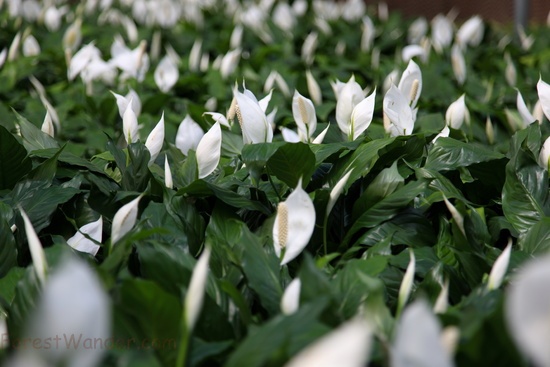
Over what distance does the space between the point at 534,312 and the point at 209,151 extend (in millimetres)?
1099

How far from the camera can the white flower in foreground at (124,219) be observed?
4.40 ft

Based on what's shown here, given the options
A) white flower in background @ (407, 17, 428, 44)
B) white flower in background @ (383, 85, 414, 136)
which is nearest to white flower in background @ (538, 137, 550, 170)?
white flower in background @ (383, 85, 414, 136)

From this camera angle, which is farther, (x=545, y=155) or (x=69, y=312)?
(x=545, y=155)

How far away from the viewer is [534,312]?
723 millimetres

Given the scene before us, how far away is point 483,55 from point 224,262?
332cm

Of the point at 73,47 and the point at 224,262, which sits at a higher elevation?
the point at 224,262

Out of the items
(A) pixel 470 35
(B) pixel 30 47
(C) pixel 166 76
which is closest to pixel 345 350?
(C) pixel 166 76

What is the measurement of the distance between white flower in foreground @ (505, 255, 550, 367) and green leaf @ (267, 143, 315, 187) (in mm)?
853

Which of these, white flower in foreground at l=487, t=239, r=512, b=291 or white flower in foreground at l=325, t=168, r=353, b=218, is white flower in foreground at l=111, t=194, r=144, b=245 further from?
white flower in foreground at l=487, t=239, r=512, b=291

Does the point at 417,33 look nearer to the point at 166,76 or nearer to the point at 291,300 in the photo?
the point at 166,76

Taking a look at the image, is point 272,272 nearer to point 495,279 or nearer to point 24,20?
point 495,279

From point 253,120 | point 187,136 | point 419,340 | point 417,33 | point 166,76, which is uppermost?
point 419,340

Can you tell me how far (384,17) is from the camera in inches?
235

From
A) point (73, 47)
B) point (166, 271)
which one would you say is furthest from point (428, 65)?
point (166, 271)
